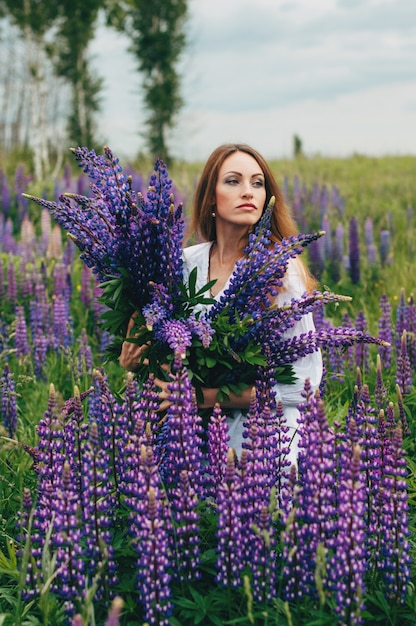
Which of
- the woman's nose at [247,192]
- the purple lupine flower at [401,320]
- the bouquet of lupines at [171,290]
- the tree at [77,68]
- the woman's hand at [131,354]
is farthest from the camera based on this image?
the tree at [77,68]

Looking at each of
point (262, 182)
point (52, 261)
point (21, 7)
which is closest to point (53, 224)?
point (52, 261)

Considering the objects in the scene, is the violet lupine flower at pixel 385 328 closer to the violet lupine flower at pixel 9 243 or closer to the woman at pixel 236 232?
the woman at pixel 236 232

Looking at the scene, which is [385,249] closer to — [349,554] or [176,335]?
[176,335]

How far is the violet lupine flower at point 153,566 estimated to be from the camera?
231cm

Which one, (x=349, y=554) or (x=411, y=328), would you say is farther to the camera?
(x=411, y=328)

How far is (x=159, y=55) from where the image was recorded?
94.5ft

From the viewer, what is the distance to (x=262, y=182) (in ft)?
12.8

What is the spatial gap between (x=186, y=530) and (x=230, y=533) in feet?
0.62

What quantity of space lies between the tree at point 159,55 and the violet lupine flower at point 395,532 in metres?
27.0

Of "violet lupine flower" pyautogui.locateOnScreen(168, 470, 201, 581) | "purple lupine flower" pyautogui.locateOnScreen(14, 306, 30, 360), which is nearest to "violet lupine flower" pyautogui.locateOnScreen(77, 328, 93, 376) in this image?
"purple lupine flower" pyautogui.locateOnScreen(14, 306, 30, 360)

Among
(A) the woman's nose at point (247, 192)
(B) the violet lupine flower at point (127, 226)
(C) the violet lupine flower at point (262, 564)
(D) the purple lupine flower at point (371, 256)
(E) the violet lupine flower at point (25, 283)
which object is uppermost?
(A) the woman's nose at point (247, 192)

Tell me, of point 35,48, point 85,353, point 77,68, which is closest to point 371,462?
point 85,353

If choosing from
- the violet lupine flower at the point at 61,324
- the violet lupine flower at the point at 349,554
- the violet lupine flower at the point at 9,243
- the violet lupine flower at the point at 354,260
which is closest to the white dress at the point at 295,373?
A: the violet lupine flower at the point at 349,554

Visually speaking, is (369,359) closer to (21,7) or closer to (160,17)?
(21,7)
